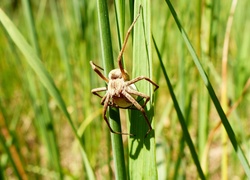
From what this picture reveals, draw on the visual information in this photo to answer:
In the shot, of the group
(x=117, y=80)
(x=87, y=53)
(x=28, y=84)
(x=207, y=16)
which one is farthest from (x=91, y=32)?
(x=117, y=80)

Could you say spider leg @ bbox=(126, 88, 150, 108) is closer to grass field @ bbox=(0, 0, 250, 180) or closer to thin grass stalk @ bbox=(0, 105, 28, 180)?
grass field @ bbox=(0, 0, 250, 180)

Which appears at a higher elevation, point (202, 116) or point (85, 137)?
point (202, 116)

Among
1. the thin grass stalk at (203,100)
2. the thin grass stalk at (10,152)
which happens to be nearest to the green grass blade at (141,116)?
the thin grass stalk at (203,100)

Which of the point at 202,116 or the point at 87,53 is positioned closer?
the point at 202,116

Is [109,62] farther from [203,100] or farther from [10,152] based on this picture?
[10,152]

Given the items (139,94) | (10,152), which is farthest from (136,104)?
(10,152)

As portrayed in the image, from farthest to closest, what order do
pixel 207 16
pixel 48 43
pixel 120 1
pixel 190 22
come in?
1. pixel 48 43
2. pixel 190 22
3. pixel 207 16
4. pixel 120 1

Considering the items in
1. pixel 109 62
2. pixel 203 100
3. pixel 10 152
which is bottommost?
pixel 10 152

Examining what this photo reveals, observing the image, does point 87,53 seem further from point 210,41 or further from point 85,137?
point 210,41
